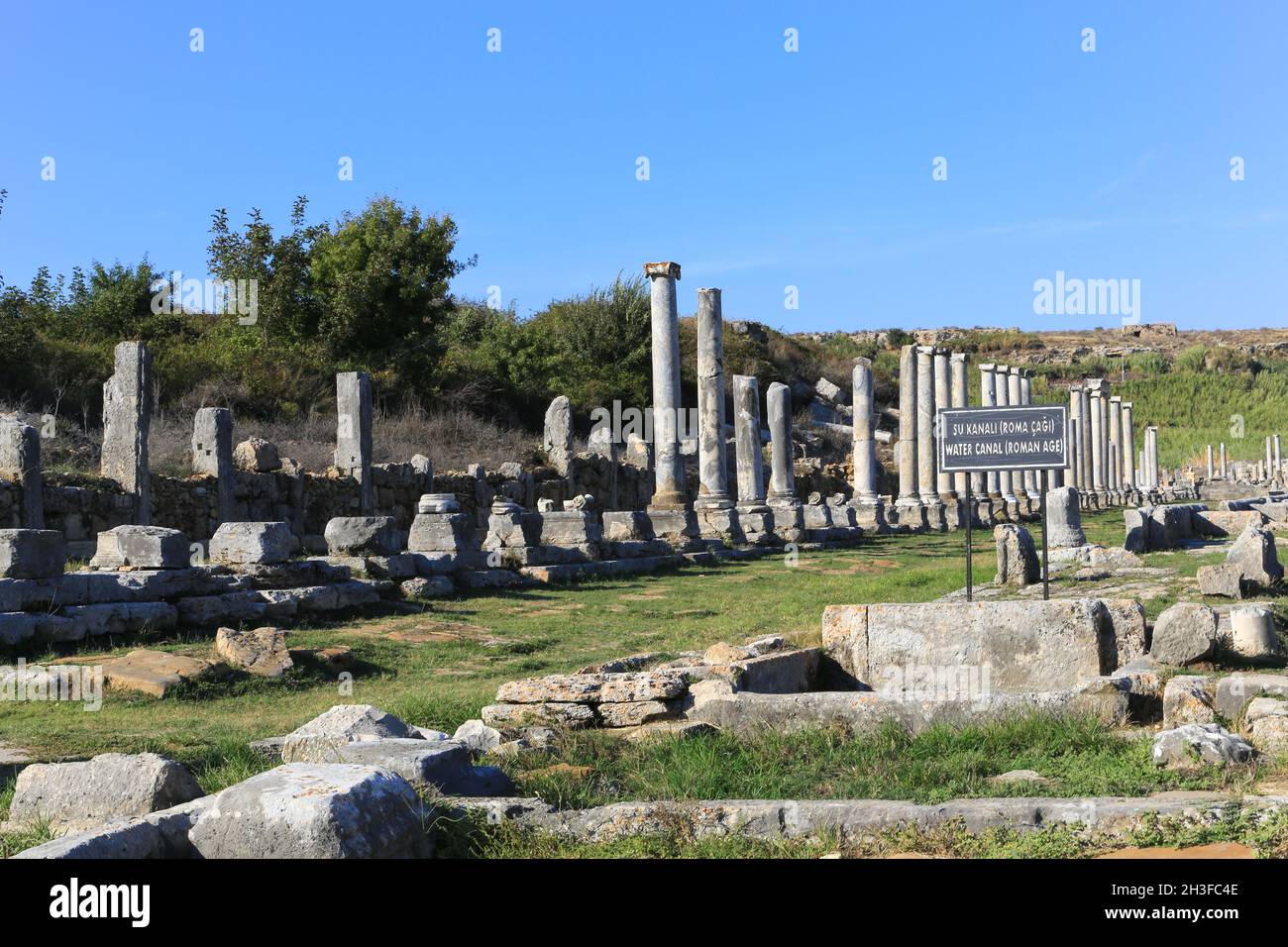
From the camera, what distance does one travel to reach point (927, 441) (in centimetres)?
3541

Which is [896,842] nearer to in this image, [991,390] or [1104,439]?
[991,390]

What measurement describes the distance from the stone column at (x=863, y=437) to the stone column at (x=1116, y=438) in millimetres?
25245

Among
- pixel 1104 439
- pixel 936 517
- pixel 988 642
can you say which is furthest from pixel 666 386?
pixel 1104 439

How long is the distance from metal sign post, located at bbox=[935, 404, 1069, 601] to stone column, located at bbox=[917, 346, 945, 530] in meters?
21.2

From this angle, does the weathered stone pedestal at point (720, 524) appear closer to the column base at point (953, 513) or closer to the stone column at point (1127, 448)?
the column base at point (953, 513)

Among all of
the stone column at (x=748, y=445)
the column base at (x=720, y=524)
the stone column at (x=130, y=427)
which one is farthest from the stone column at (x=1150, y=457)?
the stone column at (x=130, y=427)

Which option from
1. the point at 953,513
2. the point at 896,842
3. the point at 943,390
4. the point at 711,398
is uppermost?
the point at 943,390

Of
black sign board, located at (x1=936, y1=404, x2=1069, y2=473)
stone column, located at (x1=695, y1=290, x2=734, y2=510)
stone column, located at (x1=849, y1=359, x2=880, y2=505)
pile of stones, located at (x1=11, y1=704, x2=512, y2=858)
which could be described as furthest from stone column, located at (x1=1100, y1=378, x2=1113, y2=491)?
pile of stones, located at (x1=11, y1=704, x2=512, y2=858)

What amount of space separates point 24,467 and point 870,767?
1420 cm

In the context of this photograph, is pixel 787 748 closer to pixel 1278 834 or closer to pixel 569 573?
pixel 1278 834

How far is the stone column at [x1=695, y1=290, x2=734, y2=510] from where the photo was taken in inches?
1079

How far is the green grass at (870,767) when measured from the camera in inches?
226

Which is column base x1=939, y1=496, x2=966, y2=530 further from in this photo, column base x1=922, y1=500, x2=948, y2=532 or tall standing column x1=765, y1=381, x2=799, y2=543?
tall standing column x1=765, y1=381, x2=799, y2=543
